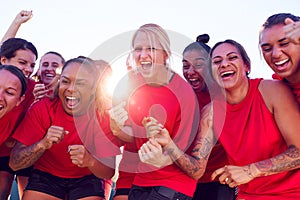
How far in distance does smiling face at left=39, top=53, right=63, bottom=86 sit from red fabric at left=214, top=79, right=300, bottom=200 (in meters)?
3.13

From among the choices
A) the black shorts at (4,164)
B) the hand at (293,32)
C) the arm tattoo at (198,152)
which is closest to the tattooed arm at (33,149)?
the black shorts at (4,164)

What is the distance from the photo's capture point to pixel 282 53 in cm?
364

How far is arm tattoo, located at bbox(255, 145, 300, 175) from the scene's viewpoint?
3.29 meters

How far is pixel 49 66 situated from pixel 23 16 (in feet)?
3.22

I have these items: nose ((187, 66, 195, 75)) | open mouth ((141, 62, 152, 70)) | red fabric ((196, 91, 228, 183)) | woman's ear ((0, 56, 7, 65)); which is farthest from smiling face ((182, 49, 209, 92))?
woman's ear ((0, 56, 7, 65))

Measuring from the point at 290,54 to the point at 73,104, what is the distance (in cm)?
235

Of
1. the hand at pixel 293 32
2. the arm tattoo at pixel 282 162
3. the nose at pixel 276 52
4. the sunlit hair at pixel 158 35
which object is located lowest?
the arm tattoo at pixel 282 162

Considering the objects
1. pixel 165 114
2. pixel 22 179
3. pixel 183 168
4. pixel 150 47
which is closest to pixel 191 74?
pixel 150 47

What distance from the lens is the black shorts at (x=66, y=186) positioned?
4.32m

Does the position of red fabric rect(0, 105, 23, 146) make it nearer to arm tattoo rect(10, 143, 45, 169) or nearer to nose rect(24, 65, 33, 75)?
arm tattoo rect(10, 143, 45, 169)

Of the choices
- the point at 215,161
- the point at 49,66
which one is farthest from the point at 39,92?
the point at 215,161

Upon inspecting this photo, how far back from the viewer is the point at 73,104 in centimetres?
446

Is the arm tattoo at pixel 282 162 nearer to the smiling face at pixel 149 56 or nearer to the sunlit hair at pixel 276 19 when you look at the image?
the sunlit hair at pixel 276 19

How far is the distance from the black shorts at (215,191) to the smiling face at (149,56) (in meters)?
1.36
